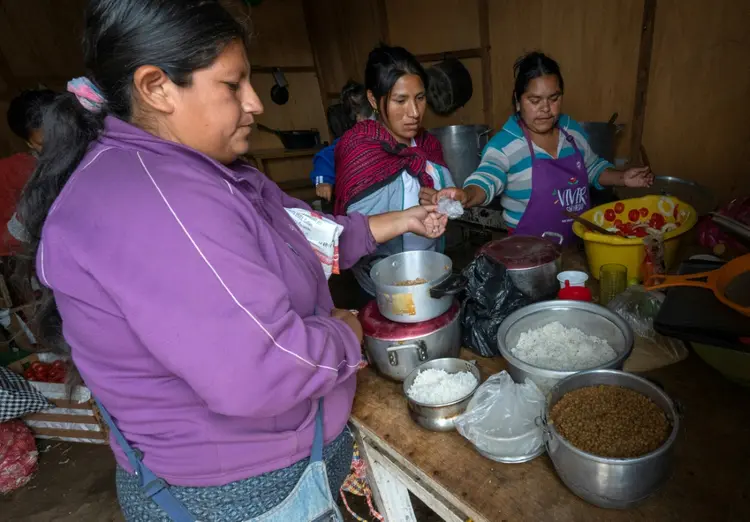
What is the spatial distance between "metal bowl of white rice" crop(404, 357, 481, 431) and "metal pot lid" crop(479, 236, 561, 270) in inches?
16.9

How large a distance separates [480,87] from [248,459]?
4349mm

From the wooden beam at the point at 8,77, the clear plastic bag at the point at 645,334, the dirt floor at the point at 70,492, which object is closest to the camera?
→ the clear plastic bag at the point at 645,334

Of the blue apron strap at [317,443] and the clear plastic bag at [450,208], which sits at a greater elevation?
the clear plastic bag at [450,208]

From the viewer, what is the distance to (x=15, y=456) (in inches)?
129

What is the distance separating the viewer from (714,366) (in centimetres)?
126

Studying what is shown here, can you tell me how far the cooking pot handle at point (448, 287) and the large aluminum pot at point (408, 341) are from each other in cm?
10

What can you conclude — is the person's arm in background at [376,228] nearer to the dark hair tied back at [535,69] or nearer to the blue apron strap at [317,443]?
the blue apron strap at [317,443]

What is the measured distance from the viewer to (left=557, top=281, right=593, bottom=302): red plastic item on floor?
1.53 meters

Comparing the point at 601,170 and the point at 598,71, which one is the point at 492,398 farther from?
the point at 598,71

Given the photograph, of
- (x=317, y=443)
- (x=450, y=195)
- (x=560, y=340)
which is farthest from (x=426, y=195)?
(x=317, y=443)

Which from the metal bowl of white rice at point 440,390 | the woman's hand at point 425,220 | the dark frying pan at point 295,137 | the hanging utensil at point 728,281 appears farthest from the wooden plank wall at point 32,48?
the hanging utensil at point 728,281

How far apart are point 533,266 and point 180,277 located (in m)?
1.20

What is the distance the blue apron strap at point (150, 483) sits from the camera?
1.12 metres

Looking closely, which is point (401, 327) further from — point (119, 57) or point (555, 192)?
point (555, 192)
